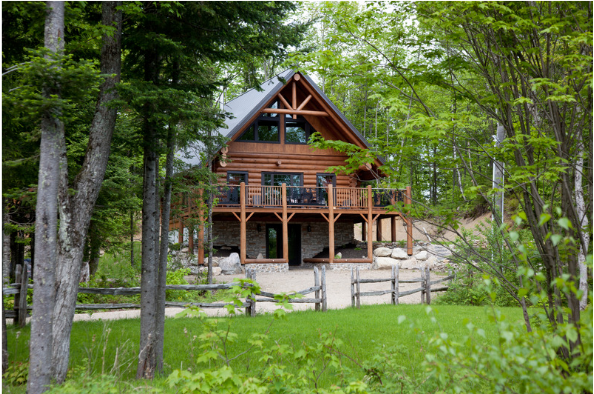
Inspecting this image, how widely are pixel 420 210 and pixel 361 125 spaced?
98.2 ft

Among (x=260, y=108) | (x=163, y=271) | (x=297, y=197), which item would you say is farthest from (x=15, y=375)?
(x=260, y=108)

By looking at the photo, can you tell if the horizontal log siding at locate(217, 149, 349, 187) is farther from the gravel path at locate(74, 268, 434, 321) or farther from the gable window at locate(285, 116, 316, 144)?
the gravel path at locate(74, 268, 434, 321)

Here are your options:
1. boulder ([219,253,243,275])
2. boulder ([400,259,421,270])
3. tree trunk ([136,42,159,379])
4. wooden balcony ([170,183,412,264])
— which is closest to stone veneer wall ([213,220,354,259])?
wooden balcony ([170,183,412,264])

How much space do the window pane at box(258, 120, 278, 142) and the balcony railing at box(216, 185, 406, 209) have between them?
105 inches

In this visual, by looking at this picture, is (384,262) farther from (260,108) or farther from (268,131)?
(260,108)

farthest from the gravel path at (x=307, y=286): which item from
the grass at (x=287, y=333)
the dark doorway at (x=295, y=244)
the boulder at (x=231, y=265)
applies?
the dark doorway at (x=295, y=244)

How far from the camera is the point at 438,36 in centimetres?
534


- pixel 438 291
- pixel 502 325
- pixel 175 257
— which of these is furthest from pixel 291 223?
pixel 502 325

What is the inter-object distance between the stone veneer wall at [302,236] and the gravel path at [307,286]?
273 centimetres

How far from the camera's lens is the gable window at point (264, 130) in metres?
21.5

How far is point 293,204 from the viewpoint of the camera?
66.5ft

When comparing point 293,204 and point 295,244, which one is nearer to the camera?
point 293,204

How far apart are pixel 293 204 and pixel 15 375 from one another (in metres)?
15.0

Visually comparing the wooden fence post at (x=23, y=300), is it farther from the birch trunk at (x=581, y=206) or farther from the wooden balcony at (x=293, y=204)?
the birch trunk at (x=581, y=206)
